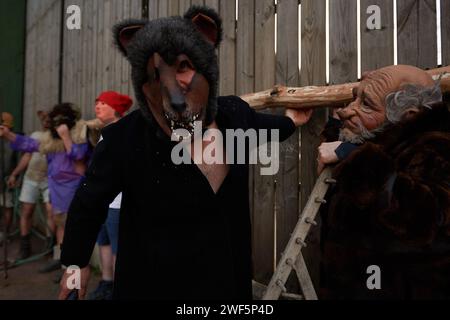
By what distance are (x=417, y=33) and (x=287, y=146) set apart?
37.2 inches

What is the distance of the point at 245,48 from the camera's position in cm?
258

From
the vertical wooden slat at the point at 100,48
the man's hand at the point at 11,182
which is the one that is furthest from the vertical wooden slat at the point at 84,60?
the man's hand at the point at 11,182

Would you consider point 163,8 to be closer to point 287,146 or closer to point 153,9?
point 153,9

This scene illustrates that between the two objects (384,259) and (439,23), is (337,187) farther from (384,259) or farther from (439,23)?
(439,23)

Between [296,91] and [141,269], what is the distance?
1.26 metres

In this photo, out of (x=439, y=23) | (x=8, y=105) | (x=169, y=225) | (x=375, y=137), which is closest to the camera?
(x=169, y=225)

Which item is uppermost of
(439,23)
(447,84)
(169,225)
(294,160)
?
Result: (439,23)

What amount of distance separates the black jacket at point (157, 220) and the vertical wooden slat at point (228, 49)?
1.39 metres

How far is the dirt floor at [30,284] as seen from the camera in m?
3.35

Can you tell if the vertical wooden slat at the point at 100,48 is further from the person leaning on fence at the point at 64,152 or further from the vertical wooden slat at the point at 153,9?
the vertical wooden slat at the point at 153,9

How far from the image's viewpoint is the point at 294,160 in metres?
2.28

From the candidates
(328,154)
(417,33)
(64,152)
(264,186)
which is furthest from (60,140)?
(417,33)

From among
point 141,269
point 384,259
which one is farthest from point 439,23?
point 141,269
